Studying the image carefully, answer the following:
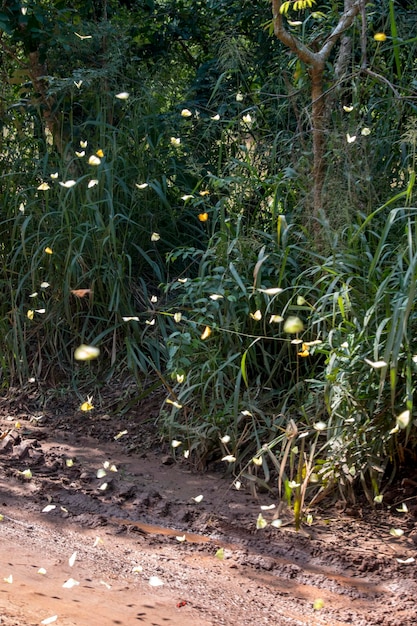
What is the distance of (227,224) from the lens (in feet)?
14.4

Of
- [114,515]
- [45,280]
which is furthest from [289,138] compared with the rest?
[114,515]

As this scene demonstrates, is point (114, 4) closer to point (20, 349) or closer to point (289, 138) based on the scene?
point (289, 138)

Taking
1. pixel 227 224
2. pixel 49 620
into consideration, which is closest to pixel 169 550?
pixel 49 620

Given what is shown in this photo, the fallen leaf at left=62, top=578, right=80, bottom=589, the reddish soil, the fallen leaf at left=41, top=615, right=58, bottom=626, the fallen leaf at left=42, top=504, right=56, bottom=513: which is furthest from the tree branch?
the fallen leaf at left=41, top=615, right=58, bottom=626

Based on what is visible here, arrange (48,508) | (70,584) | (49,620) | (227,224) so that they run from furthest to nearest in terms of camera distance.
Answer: (227,224) → (48,508) → (70,584) → (49,620)

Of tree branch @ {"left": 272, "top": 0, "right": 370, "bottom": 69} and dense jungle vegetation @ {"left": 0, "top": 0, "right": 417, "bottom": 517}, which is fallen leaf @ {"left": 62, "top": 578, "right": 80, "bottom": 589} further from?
tree branch @ {"left": 272, "top": 0, "right": 370, "bottom": 69}

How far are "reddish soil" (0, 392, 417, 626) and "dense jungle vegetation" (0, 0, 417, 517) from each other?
0.19 meters

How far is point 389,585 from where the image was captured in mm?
3057

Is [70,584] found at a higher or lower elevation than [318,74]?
lower

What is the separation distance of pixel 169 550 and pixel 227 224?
1733 mm

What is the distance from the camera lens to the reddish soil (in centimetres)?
278

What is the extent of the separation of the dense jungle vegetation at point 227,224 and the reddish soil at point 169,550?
0.19 m

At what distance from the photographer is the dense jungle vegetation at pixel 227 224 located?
359 centimetres

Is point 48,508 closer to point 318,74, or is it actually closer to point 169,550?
point 169,550
